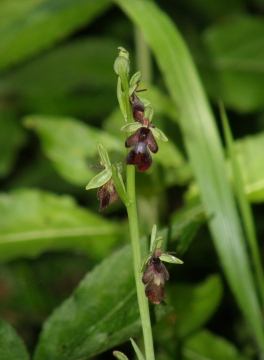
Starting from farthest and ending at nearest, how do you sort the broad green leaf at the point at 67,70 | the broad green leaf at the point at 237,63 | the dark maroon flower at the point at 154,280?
1. the broad green leaf at the point at 67,70
2. the broad green leaf at the point at 237,63
3. the dark maroon flower at the point at 154,280

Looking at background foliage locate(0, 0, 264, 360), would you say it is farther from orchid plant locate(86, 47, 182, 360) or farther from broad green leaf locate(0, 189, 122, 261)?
orchid plant locate(86, 47, 182, 360)

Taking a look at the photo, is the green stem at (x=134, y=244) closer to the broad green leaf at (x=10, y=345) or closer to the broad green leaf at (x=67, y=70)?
the broad green leaf at (x=10, y=345)

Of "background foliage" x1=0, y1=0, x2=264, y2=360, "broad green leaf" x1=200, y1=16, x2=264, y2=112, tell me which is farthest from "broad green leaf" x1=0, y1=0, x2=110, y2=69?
"broad green leaf" x1=200, y1=16, x2=264, y2=112

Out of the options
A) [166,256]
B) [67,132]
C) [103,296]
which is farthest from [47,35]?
[166,256]

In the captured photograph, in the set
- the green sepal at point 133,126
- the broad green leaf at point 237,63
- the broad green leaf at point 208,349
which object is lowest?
the broad green leaf at point 208,349

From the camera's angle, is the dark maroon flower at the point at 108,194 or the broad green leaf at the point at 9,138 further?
the broad green leaf at the point at 9,138

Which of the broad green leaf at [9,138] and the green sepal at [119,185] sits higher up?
the broad green leaf at [9,138]

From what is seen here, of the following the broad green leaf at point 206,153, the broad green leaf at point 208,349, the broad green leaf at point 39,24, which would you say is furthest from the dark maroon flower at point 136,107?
the broad green leaf at point 39,24
